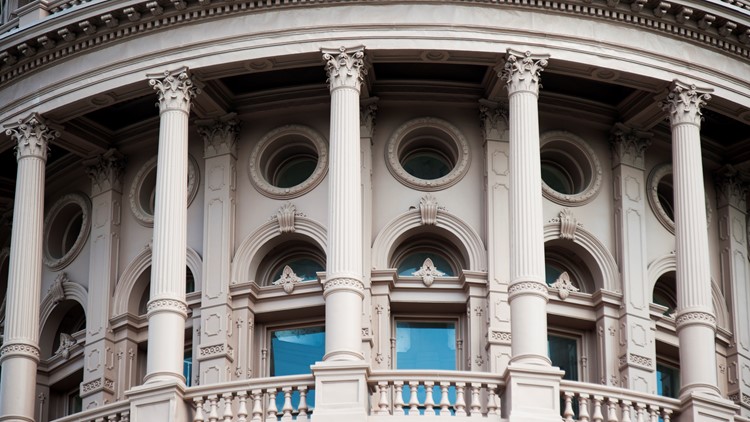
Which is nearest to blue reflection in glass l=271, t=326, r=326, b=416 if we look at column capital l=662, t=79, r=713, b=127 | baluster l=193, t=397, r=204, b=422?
baluster l=193, t=397, r=204, b=422

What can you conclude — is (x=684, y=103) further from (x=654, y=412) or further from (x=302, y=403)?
(x=302, y=403)

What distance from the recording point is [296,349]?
45.1 metres

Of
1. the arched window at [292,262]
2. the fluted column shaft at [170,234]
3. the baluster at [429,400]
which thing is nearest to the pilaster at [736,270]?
the arched window at [292,262]

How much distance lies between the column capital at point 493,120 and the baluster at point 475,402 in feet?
23.2

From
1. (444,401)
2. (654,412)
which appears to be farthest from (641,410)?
(444,401)

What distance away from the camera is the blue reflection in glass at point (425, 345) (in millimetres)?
44625

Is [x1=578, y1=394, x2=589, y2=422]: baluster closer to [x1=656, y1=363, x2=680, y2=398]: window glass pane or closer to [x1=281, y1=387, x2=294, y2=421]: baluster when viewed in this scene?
[x1=281, y1=387, x2=294, y2=421]: baluster

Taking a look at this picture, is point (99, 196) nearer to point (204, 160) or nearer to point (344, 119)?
point (204, 160)

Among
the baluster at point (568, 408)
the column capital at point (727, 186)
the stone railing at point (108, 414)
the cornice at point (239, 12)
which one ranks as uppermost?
the cornice at point (239, 12)

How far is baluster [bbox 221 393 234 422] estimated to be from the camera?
4022 cm

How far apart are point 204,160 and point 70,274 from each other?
396cm

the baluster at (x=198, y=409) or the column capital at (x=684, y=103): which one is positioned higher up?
the column capital at (x=684, y=103)

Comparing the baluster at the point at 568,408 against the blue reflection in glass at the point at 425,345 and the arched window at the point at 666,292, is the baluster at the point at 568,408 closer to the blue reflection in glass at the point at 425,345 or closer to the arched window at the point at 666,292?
the blue reflection in glass at the point at 425,345

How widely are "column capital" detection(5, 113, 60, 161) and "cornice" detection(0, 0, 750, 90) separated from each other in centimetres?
121
